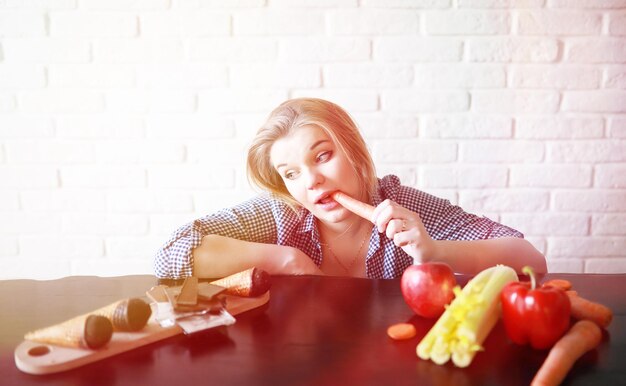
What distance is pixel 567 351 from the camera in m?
0.73

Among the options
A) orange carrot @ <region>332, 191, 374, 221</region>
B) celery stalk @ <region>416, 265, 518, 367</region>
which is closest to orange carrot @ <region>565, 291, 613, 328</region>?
celery stalk @ <region>416, 265, 518, 367</region>

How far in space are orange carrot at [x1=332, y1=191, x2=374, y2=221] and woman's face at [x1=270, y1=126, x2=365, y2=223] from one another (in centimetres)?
3

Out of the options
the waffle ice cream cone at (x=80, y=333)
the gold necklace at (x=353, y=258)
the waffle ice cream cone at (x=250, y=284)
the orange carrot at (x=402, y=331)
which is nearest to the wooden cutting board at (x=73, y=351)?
the waffle ice cream cone at (x=80, y=333)

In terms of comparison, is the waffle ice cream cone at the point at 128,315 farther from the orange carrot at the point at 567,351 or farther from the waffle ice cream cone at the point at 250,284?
the orange carrot at the point at 567,351

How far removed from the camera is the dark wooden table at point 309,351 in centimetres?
72

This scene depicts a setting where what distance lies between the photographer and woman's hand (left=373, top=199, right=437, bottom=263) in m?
1.08

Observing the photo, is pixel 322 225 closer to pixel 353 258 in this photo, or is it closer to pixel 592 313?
pixel 353 258

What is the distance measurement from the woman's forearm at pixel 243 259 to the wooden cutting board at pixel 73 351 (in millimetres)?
343

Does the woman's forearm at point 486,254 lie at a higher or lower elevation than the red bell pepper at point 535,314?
lower

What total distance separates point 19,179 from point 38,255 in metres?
0.28

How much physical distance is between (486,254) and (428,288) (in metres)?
0.43

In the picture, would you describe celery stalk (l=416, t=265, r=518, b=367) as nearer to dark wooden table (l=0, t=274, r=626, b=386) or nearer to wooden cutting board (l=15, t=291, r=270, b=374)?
dark wooden table (l=0, t=274, r=626, b=386)

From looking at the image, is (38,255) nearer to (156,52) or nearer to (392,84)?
(156,52)

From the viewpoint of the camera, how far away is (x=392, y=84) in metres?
1.80
